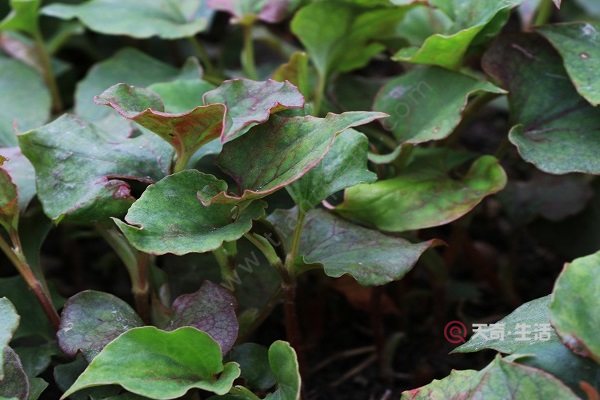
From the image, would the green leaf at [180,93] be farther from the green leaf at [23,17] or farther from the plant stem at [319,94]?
the green leaf at [23,17]

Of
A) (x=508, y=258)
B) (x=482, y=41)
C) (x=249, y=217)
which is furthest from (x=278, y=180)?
(x=508, y=258)

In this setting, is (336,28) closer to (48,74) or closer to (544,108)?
(544,108)

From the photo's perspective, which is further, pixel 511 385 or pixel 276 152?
pixel 276 152

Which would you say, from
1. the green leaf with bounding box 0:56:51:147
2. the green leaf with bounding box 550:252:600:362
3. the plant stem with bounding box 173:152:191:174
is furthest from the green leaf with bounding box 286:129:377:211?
the green leaf with bounding box 0:56:51:147

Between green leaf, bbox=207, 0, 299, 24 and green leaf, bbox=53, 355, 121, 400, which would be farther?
green leaf, bbox=207, 0, 299, 24

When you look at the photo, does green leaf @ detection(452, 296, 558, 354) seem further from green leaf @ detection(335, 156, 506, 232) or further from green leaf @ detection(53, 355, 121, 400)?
green leaf @ detection(53, 355, 121, 400)

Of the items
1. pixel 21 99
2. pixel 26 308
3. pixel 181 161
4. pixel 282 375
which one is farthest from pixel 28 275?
pixel 21 99
